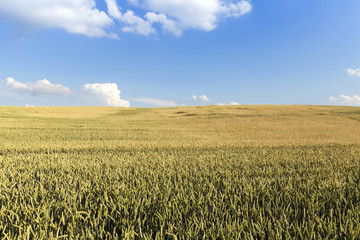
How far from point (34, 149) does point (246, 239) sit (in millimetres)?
9571

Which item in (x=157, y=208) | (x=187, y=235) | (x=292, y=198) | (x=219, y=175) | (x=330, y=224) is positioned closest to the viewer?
(x=187, y=235)

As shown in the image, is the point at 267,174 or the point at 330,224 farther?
the point at 267,174

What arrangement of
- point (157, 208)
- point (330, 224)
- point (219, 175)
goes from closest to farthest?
point (330, 224), point (157, 208), point (219, 175)

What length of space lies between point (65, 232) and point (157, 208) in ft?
3.19

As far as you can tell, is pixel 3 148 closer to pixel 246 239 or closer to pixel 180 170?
pixel 180 170

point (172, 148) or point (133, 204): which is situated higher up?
point (133, 204)

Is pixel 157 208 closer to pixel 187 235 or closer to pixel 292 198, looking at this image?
pixel 187 235

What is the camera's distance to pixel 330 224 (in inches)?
82.4

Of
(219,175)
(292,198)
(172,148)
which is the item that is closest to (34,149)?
(172,148)

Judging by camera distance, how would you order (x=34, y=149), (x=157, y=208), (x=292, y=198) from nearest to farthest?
1. (x=157, y=208)
2. (x=292, y=198)
3. (x=34, y=149)

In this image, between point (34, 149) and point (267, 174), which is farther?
point (34, 149)

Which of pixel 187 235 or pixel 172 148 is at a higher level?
pixel 187 235

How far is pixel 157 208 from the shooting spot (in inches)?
102

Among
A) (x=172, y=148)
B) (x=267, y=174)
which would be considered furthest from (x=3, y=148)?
(x=267, y=174)
